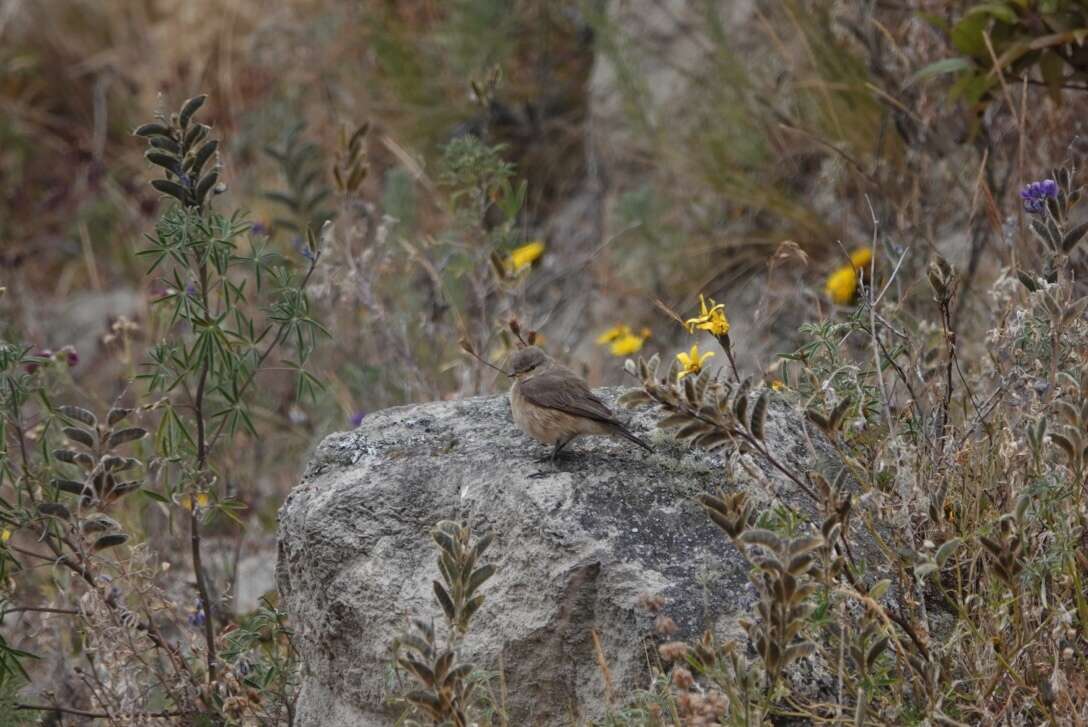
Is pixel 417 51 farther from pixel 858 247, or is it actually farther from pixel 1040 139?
pixel 1040 139

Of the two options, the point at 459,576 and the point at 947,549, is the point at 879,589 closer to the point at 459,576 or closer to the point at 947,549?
the point at 947,549

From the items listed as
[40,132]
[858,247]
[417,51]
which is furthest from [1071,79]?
[40,132]

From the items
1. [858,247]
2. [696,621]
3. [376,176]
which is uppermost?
[376,176]

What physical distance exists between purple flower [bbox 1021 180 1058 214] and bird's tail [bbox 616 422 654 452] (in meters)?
1.12

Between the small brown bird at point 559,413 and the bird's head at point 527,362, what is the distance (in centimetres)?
30

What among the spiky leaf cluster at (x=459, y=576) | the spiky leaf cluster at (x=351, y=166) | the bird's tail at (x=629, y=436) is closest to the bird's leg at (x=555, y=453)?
the bird's tail at (x=629, y=436)

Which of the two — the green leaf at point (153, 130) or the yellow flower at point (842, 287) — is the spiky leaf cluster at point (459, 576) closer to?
the green leaf at point (153, 130)

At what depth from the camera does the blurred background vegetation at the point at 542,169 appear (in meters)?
4.91

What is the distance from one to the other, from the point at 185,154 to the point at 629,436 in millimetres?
1336

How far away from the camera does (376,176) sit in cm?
870

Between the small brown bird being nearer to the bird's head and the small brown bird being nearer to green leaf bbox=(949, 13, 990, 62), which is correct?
the bird's head

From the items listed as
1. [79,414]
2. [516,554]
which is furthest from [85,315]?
[516,554]

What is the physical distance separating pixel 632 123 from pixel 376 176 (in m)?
2.32

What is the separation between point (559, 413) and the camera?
10.8 ft
